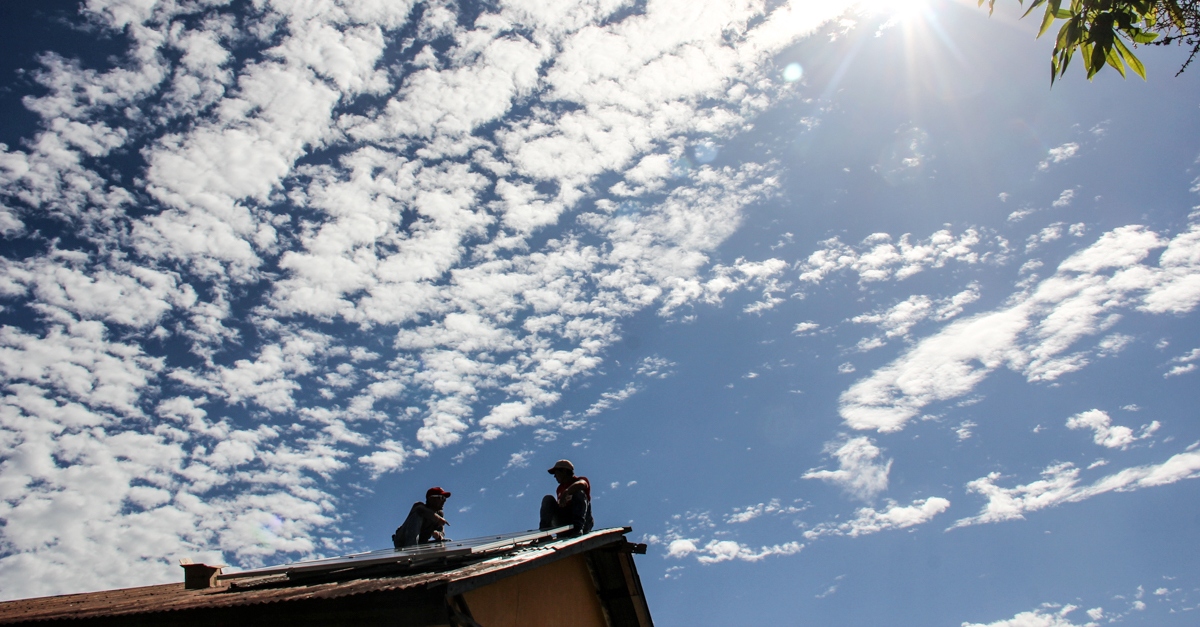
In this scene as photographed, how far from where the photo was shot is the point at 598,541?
345 inches

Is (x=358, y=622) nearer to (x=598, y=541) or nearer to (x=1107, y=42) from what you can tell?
(x=598, y=541)

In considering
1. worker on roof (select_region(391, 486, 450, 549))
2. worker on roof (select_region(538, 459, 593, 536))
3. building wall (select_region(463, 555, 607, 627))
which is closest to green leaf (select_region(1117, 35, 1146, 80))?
building wall (select_region(463, 555, 607, 627))

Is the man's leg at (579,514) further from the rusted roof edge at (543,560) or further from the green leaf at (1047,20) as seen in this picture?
the green leaf at (1047,20)

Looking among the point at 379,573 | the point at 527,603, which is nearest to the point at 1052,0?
the point at 379,573

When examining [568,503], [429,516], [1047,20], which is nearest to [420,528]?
[429,516]

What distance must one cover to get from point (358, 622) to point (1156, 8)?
619cm

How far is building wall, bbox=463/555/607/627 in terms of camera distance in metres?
6.72

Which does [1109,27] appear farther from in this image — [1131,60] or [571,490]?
[571,490]

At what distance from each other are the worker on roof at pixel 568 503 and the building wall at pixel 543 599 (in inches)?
21.5

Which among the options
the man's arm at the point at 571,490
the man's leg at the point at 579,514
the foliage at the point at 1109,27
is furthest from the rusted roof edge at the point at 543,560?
the foliage at the point at 1109,27

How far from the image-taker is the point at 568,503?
1012cm

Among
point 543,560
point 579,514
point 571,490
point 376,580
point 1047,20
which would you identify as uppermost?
point 1047,20

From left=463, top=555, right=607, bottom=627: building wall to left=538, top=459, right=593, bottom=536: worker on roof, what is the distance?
55 cm

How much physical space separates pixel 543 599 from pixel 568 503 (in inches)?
83.0
